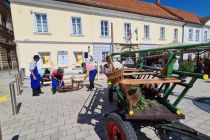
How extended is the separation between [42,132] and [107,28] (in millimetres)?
13047

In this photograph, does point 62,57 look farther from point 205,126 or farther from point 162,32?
point 162,32

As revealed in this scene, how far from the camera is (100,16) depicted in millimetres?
14219

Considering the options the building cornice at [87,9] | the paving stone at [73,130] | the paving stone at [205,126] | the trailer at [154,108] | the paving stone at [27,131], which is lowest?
the paving stone at [27,131]

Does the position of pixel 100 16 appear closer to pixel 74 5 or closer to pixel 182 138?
pixel 74 5

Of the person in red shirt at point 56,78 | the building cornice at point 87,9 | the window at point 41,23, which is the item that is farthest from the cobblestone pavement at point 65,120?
the building cornice at point 87,9

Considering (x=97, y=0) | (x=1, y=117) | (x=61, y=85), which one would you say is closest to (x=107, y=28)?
(x=97, y=0)

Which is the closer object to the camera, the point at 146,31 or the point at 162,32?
the point at 146,31

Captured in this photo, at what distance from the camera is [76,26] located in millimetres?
13352

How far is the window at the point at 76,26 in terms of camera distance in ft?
43.4

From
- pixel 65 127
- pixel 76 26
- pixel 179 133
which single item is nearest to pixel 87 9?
pixel 76 26

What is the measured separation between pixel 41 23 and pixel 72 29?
258 centimetres

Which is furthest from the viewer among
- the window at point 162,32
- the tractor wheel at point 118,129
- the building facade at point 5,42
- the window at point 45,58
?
the building facade at point 5,42

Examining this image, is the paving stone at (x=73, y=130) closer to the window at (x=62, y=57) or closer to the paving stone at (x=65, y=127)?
the paving stone at (x=65, y=127)

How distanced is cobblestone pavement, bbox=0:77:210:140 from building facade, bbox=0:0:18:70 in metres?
18.8
